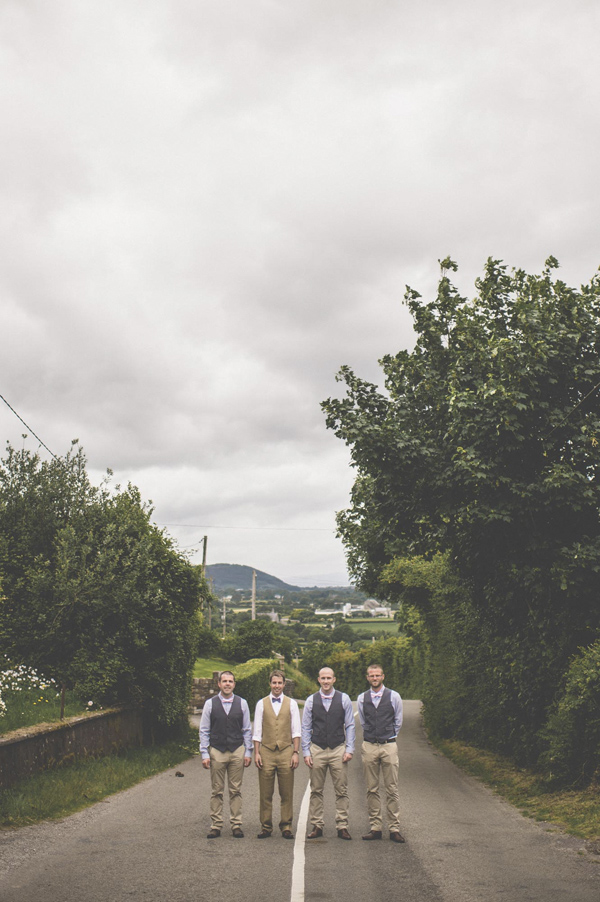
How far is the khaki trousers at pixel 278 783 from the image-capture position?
27.6 feet

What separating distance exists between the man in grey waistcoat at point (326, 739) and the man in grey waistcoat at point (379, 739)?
0.76 feet

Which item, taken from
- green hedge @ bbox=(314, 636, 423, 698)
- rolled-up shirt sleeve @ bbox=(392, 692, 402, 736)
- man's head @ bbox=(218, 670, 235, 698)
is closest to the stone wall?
man's head @ bbox=(218, 670, 235, 698)

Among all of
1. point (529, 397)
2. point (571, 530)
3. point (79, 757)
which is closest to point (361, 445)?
point (529, 397)

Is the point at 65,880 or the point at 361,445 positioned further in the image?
the point at 361,445

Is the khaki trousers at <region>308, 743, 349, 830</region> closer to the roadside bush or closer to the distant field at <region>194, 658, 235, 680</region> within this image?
the roadside bush

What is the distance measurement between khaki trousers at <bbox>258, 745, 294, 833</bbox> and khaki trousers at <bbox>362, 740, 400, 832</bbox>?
93 centimetres

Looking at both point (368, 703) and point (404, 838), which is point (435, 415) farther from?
point (404, 838)

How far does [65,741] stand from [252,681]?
59.0 feet

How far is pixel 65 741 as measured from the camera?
41.4ft

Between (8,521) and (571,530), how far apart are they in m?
12.5

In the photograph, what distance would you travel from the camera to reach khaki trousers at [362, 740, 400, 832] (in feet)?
27.1

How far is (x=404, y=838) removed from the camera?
8.23m

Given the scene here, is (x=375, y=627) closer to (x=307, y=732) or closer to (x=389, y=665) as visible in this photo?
(x=389, y=665)

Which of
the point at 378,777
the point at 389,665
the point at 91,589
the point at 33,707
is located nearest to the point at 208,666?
the point at 389,665
